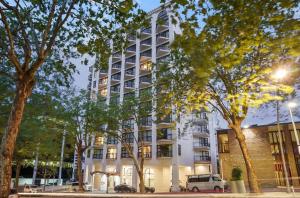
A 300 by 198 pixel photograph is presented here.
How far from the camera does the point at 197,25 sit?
812cm

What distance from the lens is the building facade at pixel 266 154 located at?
28.8m

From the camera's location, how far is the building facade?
28.8 m

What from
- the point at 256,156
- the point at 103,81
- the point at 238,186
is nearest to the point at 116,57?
the point at 103,81

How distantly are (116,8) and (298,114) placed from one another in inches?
968

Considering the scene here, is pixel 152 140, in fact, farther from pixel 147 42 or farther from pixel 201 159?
pixel 147 42

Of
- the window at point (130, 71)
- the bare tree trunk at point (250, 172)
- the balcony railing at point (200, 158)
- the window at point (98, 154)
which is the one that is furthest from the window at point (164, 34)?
the bare tree trunk at point (250, 172)

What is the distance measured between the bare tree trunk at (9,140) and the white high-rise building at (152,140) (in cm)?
2581

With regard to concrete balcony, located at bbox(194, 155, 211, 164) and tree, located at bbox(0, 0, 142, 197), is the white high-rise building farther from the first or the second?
tree, located at bbox(0, 0, 142, 197)

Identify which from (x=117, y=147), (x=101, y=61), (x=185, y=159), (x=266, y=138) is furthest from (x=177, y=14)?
(x=117, y=147)

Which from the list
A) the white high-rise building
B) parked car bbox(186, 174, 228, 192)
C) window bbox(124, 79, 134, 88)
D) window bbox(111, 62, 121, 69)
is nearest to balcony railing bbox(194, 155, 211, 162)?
the white high-rise building

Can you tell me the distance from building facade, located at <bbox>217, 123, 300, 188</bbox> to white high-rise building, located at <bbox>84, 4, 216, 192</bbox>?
718 cm

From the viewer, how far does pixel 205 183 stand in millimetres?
32188

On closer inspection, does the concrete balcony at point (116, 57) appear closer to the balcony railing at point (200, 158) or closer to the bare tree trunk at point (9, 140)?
the balcony railing at point (200, 158)

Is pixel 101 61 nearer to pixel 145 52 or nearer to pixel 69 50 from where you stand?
pixel 69 50
